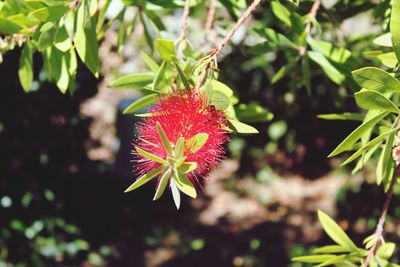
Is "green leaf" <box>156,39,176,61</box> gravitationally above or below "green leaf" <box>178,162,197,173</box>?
above

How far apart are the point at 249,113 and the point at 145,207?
236 centimetres

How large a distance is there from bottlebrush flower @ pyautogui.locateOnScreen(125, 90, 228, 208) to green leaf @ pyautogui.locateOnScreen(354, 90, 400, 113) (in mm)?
258

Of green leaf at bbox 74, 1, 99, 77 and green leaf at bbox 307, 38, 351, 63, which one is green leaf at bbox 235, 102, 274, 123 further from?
green leaf at bbox 74, 1, 99, 77

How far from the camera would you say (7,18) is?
118cm

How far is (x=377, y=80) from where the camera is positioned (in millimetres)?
868

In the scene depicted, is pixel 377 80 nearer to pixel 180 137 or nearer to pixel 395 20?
pixel 395 20

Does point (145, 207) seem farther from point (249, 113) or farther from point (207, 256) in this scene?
point (249, 113)

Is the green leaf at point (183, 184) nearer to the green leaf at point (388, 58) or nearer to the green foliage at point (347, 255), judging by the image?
the green foliage at point (347, 255)

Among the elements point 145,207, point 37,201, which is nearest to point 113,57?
point 145,207

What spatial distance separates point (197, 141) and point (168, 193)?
288cm

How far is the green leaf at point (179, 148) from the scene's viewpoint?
83 cm

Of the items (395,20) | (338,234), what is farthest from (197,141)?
(338,234)

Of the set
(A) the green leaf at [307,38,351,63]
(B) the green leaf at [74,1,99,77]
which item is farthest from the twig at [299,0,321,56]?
(B) the green leaf at [74,1,99,77]

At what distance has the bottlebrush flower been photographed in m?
0.87
